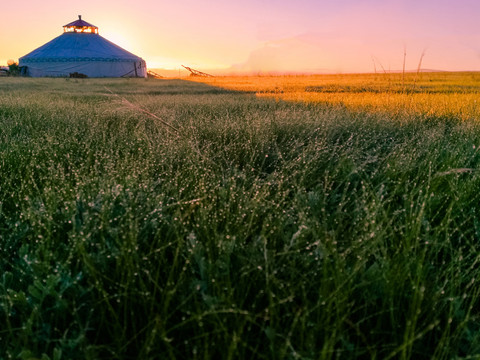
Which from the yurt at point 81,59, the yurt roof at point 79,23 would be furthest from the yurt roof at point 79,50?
the yurt roof at point 79,23

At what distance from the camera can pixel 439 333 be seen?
113 cm

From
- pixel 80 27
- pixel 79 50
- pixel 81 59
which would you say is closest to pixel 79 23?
pixel 80 27

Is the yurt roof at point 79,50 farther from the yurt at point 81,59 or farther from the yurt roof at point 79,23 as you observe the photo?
the yurt roof at point 79,23

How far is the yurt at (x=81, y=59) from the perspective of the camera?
32625mm

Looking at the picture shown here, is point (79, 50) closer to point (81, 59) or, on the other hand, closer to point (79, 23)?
point (81, 59)

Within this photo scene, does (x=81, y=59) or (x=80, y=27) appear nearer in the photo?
(x=81, y=59)

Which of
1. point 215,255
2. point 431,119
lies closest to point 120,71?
point 431,119

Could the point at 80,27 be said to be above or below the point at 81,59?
above

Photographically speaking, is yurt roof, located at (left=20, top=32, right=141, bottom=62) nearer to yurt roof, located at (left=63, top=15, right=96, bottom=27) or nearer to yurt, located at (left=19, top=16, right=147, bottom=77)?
yurt, located at (left=19, top=16, right=147, bottom=77)

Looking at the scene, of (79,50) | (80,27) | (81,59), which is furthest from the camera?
(80,27)

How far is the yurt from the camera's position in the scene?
32.6 meters

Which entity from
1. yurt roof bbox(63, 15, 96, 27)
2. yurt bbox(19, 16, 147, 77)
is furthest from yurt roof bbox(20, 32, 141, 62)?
yurt roof bbox(63, 15, 96, 27)

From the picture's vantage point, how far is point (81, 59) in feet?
107

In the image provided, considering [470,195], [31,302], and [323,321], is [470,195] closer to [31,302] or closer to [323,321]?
[323,321]
